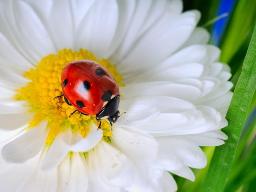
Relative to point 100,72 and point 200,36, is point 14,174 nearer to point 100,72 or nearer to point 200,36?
point 100,72

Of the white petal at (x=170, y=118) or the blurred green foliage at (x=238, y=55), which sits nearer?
the white petal at (x=170, y=118)

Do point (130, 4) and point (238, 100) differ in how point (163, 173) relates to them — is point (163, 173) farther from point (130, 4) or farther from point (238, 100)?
point (130, 4)

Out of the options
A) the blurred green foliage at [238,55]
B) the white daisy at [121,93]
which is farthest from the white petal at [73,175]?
the blurred green foliage at [238,55]

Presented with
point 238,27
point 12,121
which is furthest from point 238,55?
point 12,121

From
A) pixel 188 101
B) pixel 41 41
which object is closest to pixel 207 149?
pixel 188 101

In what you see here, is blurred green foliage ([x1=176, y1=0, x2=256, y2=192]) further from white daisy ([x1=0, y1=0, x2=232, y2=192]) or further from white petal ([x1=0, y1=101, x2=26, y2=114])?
white petal ([x1=0, y1=101, x2=26, y2=114])

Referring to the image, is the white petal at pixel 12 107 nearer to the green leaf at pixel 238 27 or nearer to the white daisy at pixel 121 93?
the white daisy at pixel 121 93

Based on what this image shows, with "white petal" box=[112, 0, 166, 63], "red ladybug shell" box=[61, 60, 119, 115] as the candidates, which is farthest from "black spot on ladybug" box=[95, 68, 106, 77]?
"white petal" box=[112, 0, 166, 63]

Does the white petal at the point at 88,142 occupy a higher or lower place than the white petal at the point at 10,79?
lower

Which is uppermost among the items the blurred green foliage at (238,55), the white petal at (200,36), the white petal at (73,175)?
the white petal at (73,175)
